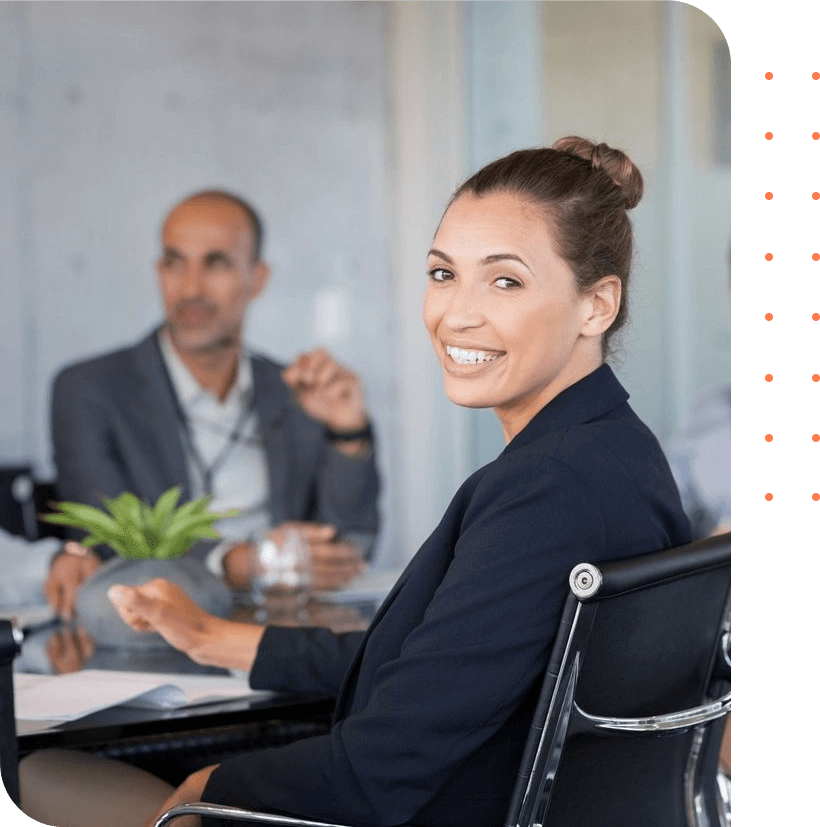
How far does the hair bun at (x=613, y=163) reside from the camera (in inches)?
59.2

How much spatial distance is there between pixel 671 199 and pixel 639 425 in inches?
165

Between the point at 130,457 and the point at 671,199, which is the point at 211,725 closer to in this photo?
the point at 130,457

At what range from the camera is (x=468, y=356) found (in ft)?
4.83

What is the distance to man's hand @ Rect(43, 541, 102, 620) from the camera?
248 cm

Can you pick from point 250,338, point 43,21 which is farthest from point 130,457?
point 43,21

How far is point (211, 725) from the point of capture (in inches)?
65.6

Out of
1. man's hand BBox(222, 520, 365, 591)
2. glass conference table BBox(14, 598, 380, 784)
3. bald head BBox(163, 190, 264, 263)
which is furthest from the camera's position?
bald head BBox(163, 190, 264, 263)

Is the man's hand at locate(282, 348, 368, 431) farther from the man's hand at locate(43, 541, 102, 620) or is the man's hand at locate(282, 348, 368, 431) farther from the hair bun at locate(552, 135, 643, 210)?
the hair bun at locate(552, 135, 643, 210)

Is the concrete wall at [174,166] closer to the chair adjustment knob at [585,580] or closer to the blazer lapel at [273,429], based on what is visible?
the blazer lapel at [273,429]

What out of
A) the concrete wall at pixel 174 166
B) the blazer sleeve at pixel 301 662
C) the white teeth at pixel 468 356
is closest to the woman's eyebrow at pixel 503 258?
the white teeth at pixel 468 356

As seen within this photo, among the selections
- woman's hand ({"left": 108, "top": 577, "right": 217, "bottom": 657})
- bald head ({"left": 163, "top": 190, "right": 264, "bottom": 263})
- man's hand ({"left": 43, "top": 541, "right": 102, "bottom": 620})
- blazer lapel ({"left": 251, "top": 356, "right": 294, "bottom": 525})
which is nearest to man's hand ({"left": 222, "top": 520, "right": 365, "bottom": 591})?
man's hand ({"left": 43, "top": 541, "right": 102, "bottom": 620})

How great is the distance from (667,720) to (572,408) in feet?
1.23

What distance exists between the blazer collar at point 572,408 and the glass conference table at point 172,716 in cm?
56
